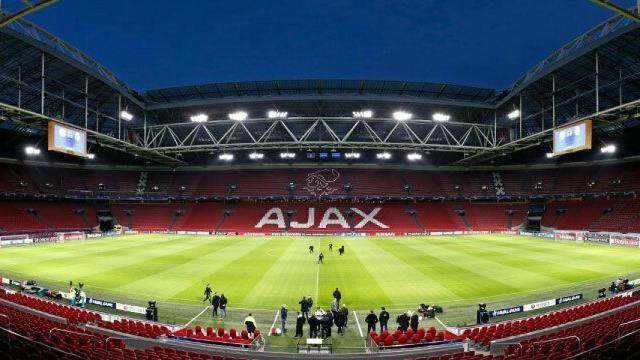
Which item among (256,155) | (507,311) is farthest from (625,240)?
(256,155)

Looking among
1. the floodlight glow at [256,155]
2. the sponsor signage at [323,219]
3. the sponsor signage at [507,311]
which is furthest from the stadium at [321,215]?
the floodlight glow at [256,155]

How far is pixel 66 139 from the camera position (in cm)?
2738

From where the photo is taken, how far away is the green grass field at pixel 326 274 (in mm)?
18672

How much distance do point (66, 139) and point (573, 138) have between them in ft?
134

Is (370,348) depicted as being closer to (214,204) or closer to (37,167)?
(214,204)

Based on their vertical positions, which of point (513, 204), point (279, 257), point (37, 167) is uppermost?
point (37, 167)

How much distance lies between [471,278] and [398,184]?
44462 mm

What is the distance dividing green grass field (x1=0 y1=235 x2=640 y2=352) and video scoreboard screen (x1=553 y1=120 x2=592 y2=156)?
9396 mm

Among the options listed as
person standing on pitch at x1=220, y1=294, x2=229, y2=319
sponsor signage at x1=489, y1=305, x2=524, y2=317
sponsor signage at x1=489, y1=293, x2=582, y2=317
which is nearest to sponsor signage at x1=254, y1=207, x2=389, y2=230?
sponsor signage at x1=489, y1=293, x2=582, y2=317

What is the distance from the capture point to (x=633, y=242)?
3969 cm

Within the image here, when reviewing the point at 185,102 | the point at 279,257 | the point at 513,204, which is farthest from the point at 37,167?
the point at 513,204

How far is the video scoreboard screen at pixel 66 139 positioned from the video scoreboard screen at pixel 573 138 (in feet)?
133

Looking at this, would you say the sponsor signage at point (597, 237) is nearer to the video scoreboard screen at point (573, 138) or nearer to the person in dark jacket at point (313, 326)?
the video scoreboard screen at point (573, 138)

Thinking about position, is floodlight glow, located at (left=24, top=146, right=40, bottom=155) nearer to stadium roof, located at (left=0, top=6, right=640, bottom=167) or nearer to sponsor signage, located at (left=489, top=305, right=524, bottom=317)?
stadium roof, located at (left=0, top=6, right=640, bottom=167)
